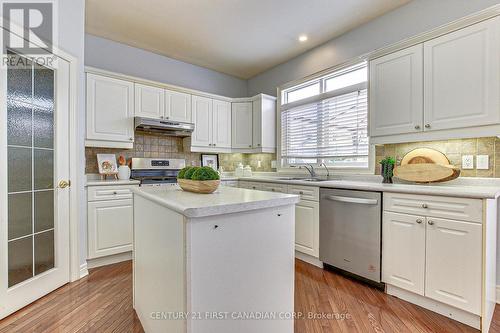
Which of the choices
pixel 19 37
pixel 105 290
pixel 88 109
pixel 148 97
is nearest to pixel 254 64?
pixel 148 97

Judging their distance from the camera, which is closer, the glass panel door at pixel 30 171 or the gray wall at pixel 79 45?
the glass panel door at pixel 30 171

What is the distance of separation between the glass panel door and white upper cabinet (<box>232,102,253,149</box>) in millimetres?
2546

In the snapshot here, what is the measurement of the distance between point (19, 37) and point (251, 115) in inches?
114

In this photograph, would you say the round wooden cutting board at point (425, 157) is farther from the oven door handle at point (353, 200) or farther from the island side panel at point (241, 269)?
the island side panel at point (241, 269)

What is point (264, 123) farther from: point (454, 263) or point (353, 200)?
point (454, 263)

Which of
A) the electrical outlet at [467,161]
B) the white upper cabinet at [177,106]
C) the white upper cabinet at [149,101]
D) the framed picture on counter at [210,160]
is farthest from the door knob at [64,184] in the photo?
the electrical outlet at [467,161]

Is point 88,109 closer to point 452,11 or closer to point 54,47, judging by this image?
point 54,47

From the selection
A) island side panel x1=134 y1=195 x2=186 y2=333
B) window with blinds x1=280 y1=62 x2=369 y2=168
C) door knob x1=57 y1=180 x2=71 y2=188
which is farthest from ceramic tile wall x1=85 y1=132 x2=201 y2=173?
island side panel x1=134 y1=195 x2=186 y2=333

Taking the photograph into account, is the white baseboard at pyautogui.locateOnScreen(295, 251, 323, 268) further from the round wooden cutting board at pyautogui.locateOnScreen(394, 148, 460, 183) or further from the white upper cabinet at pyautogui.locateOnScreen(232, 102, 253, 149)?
the white upper cabinet at pyautogui.locateOnScreen(232, 102, 253, 149)

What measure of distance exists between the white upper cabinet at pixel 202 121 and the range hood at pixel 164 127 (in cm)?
16

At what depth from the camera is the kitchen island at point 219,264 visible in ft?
3.49

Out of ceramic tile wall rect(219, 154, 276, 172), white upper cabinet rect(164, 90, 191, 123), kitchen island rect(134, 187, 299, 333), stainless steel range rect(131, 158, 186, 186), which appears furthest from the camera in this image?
ceramic tile wall rect(219, 154, 276, 172)

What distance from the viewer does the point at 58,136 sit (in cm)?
226

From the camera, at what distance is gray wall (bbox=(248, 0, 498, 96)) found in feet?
7.57
